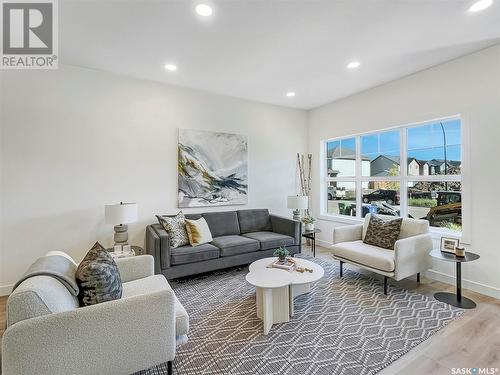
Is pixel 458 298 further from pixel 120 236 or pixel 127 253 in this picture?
pixel 120 236

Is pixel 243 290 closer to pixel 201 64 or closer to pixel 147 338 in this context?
pixel 147 338

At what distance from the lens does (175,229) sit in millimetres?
3369

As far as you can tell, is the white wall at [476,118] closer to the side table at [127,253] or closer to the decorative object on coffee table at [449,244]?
the decorative object on coffee table at [449,244]

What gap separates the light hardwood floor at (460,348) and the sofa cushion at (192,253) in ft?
5.29

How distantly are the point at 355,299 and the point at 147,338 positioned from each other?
2237mm

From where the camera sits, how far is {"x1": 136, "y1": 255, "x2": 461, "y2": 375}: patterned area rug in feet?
5.95

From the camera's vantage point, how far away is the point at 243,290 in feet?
9.93

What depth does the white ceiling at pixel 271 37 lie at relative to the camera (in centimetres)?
219

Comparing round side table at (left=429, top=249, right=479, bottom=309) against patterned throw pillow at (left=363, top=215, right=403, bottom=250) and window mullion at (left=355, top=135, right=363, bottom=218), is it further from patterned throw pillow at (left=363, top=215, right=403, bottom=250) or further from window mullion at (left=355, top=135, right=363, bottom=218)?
window mullion at (left=355, top=135, right=363, bottom=218)

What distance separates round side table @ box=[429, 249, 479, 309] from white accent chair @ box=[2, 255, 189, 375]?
277 centimetres

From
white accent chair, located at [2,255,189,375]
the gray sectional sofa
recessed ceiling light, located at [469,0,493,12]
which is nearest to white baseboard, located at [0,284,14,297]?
the gray sectional sofa

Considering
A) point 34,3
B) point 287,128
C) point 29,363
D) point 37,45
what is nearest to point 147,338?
point 29,363

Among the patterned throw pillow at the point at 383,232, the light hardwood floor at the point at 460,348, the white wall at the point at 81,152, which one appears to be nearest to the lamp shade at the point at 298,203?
the patterned throw pillow at the point at 383,232

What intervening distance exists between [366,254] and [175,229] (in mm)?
2487
